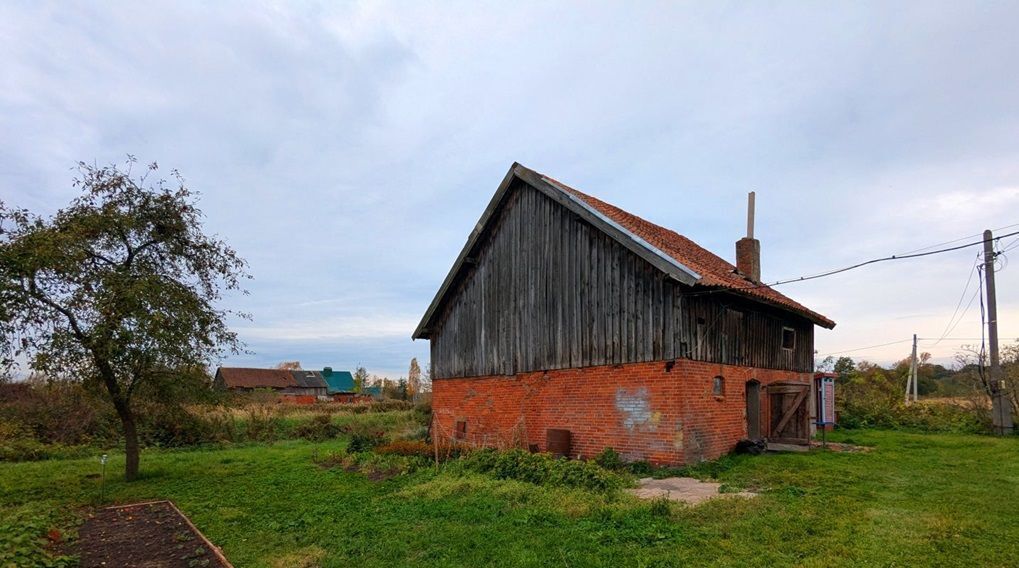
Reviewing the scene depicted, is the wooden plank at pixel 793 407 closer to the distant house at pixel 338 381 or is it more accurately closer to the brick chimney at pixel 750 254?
the brick chimney at pixel 750 254

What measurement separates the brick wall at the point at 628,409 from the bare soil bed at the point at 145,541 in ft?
20.4

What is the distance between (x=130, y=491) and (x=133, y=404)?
3129mm

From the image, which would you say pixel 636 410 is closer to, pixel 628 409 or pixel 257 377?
pixel 628 409

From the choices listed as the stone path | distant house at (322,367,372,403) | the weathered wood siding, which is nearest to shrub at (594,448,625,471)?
the stone path

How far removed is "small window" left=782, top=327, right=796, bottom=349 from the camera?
58.7 feet

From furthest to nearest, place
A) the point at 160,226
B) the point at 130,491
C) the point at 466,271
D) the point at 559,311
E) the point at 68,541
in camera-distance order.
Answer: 1. the point at 466,271
2. the point at 559,311
3. the point at 160,226
4. the point at 130,491
5. the point at 68,541

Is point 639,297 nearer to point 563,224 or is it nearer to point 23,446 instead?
point 563,224

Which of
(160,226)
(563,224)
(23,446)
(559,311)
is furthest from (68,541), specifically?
(23,446)

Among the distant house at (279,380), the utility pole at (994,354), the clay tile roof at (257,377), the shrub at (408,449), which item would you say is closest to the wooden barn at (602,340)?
the shrub at (408,449)

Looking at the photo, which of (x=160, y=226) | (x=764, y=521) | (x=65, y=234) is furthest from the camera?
(x=160, y=226)

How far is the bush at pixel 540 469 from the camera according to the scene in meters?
10.7

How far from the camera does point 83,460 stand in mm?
20578

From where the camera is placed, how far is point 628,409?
1386cm

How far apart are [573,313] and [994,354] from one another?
47.5 feet
